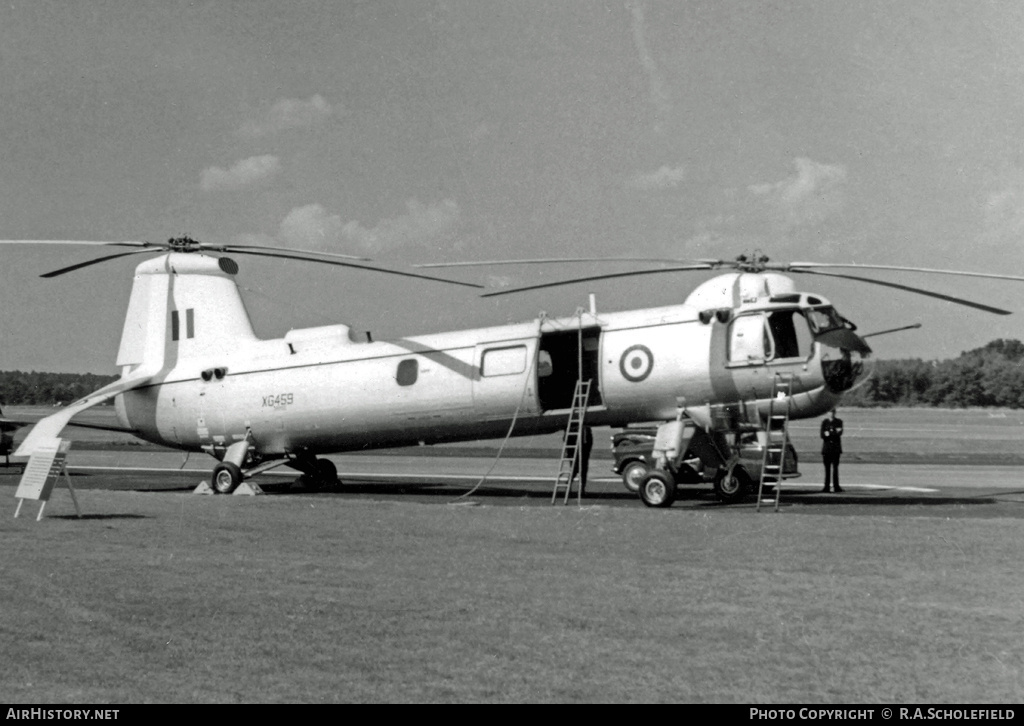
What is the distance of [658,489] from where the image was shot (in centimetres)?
2016

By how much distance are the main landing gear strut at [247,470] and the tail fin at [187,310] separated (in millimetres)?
2444

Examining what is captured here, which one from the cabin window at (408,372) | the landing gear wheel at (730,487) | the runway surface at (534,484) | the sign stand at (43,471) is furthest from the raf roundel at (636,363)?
the sign stand at (43,471)

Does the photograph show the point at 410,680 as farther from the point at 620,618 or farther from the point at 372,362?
the point at 372,362

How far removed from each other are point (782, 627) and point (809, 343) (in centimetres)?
1212

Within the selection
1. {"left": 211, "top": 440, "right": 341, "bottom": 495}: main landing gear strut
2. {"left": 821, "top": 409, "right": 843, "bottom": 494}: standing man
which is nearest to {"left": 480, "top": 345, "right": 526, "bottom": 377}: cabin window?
{"left": 211, "top": 440, "right": 341, "bottom": 495}: main landing gear strut

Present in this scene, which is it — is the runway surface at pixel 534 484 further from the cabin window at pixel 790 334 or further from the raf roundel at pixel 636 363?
the cabin window at pixel 790 334

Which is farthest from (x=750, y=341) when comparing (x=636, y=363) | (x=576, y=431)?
(x=576, y=431)

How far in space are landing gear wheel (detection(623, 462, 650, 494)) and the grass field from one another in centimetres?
593

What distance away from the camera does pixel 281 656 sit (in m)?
7.73

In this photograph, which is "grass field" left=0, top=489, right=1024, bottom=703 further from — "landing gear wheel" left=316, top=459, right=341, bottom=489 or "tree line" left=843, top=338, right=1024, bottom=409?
"tree line" left=843, top=338, right=1024, bottom=409

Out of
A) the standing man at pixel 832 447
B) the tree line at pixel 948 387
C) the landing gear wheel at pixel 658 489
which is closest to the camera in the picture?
the landing gear wheel at pixel 658 489

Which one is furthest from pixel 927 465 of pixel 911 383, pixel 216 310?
pixel 911 383

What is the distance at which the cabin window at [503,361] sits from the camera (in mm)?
22094

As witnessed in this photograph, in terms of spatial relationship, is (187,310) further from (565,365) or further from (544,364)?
(565,365)
